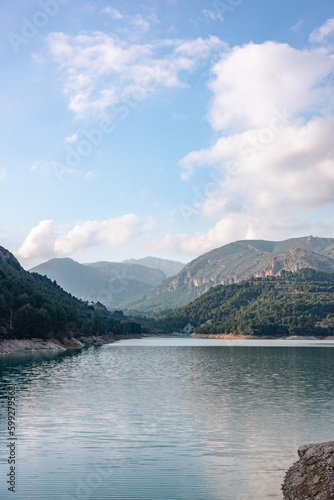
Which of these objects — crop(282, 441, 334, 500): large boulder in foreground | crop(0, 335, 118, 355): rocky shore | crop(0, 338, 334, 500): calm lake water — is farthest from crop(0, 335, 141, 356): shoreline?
crop(282, 441, 334, 500): large boulder in foreground

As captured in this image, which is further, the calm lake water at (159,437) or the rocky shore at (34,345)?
the rocky shore at (34,345)

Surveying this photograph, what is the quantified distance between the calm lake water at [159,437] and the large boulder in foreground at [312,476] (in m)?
0.78

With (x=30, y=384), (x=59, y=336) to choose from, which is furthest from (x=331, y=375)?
(x=59, y=336)

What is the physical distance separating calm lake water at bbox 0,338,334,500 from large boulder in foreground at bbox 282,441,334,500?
78 centimetres

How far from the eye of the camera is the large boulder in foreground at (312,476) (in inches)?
696

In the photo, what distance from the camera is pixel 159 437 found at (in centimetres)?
3073

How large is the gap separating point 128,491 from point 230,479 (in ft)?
16.9

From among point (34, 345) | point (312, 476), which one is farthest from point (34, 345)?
point (312, 476)

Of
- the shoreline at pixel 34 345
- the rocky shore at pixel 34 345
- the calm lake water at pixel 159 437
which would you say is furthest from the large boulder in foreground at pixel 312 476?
the rocky shore at pixel 34 345

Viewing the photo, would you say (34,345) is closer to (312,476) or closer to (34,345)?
(34,345)

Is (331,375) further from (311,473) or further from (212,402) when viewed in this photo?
(311,473)

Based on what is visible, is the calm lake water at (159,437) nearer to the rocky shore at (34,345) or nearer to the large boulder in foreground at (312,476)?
the large boulder in foreground at (312,476)

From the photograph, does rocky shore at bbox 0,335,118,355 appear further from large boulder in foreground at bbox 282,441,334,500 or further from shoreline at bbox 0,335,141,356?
large boulder in foreground at bbox 282,441,334,500

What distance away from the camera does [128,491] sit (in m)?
20.0
